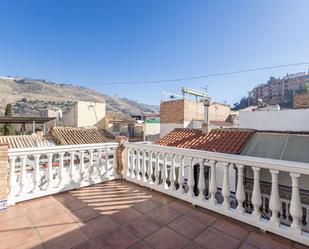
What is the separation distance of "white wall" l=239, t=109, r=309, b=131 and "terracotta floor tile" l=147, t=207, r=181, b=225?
9744 millimetres

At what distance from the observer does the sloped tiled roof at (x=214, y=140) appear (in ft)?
28.0

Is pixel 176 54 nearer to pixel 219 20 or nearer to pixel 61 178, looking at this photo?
pixel 219 20

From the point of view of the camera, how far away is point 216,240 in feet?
5.73

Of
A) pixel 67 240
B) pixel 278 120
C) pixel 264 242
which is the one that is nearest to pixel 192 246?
pixel 264 242

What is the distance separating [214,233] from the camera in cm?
186

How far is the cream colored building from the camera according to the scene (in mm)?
25672

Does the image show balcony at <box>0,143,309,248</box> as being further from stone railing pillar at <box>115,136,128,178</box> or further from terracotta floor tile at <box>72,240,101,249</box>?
stone railing pillar at <box>115,136,128,178</box>

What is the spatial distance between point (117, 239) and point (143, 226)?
0.34 m

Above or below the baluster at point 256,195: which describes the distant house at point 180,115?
above

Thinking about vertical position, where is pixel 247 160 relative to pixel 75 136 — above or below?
above

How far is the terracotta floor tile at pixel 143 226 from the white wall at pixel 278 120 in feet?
33.1

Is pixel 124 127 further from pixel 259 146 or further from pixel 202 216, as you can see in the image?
pixel 202 216

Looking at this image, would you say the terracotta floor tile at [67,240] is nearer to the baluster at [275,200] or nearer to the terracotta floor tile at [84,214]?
the terracotta floor tile at [84,214]

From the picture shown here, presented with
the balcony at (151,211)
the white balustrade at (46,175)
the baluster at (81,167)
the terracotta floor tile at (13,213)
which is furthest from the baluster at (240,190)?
the terracotta floor tile at (13,213)
